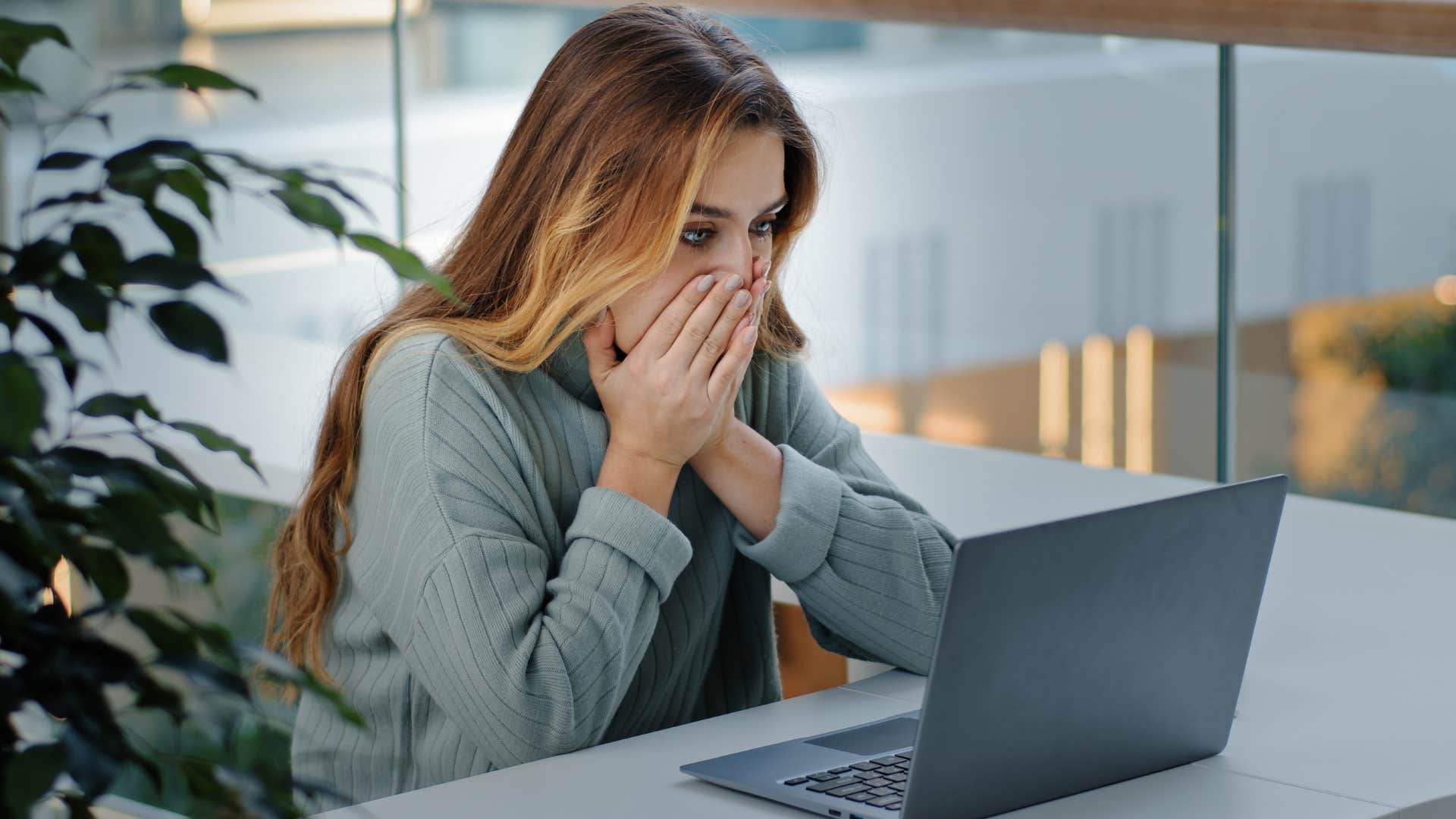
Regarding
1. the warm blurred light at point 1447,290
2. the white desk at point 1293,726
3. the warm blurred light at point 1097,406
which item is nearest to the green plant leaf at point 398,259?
the white desk at point 1293,726

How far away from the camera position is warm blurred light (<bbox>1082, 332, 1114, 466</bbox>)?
2.65m

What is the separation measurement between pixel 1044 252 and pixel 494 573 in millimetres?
3399

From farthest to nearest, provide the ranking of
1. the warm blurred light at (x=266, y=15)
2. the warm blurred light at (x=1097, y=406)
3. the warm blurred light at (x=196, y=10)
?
the warm blurred light at (x=196, y=10) < the warm blurred light at (x=266, y=15) < the warm blurred light at (x=1097, y=406)

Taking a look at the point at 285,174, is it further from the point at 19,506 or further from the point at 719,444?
the point at 719,444

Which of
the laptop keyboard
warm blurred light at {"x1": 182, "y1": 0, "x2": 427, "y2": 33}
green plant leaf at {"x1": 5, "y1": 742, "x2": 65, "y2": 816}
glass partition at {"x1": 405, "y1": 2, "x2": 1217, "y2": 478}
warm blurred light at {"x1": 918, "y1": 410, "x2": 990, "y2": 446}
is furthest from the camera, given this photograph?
warm blurred light at {"x1": 182, "y1": 0, "x2": 427, "y2": 33}

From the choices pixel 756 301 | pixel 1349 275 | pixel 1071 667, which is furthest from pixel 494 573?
pixel 1349 275

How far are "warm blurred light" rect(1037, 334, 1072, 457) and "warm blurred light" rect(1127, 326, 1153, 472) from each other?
→ 0.64 feet

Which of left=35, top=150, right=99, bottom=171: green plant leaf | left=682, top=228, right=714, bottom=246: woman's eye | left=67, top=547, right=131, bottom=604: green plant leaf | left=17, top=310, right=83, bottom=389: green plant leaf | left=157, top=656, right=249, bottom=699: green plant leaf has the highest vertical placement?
left=35, top=150, right=99, bottom=171: green plant leaf

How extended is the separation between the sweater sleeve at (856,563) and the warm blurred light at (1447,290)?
1.55 metres

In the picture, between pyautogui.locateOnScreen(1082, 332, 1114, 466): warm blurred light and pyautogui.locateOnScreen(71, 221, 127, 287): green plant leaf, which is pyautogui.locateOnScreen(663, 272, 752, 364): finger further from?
pyautogui.locateOnScreen(1082, 332, 1114, 466): warm blurred light

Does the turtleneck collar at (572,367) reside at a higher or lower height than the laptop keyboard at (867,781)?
higher

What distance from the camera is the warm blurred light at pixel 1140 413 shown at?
7.36 ft

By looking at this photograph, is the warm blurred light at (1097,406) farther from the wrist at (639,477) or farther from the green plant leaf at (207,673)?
the green plant leaf at (207,673)

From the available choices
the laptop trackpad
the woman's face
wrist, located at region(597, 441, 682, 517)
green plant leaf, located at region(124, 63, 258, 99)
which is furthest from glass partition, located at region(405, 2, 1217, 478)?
green plant leaf, located at region(124, 63, 258, 99)
